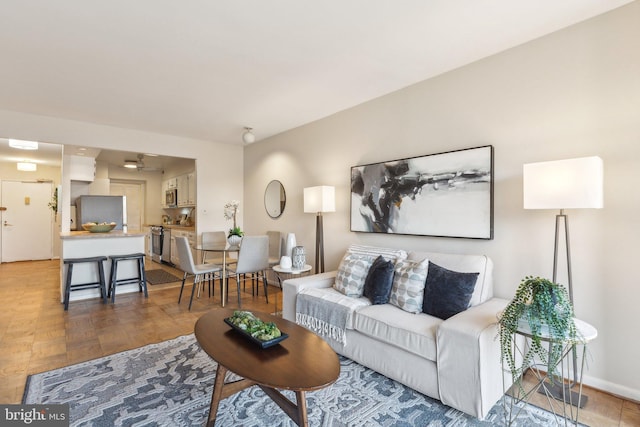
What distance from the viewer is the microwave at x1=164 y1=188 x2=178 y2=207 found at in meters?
7.37

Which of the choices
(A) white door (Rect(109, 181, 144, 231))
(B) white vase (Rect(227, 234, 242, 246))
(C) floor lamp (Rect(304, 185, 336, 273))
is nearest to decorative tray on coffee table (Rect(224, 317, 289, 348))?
(C) floor lamp (Rect(304, 185, 336, 273))

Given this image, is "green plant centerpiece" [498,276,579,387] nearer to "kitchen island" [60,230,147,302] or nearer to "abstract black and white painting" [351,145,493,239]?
"abstract black and white painting" [351,145,493,239]

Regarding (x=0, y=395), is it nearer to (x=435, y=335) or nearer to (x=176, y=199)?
(x=435, y=335)

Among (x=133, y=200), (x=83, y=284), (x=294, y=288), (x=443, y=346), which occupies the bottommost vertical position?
(x=83, y=284)

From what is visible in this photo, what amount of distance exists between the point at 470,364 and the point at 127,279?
4581mm

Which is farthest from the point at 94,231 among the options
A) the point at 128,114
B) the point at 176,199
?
the point at 176,199

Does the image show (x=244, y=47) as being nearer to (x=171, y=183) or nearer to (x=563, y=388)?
(x=563, y=388)

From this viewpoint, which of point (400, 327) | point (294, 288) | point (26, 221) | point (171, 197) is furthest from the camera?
point (171, 197)

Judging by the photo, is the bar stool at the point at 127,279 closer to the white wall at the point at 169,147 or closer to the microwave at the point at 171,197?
the white wall at the point at 169,147

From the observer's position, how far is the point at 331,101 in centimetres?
362

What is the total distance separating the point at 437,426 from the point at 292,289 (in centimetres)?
157

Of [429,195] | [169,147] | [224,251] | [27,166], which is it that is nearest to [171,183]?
[169,147]

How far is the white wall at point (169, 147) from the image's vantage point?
403cm

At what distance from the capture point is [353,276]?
2.83 metres
